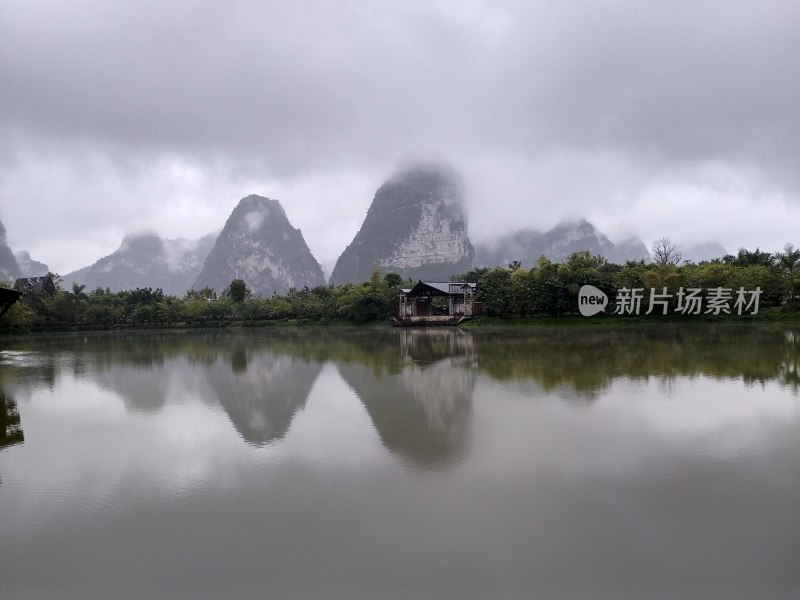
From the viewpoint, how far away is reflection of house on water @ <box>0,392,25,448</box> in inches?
282

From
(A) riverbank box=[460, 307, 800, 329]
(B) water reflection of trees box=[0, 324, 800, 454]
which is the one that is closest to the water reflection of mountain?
(B) water reflection of trees box=[0, 324, 800, 454]

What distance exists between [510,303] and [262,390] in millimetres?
25343

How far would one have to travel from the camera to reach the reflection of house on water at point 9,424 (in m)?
7.17

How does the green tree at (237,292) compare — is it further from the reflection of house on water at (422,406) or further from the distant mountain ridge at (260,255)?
the distant mountain ridge at (260,255)

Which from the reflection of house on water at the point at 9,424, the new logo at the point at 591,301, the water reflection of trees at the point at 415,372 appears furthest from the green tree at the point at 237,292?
the reflection of house on water at the point at 9,424

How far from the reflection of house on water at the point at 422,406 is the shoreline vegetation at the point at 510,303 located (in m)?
19.3

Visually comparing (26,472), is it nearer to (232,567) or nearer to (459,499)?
(232,567)

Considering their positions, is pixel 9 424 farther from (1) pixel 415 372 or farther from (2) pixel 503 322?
(2) pixel 503 322

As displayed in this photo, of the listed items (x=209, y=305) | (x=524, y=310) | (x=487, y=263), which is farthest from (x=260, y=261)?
(x=524, y=310)

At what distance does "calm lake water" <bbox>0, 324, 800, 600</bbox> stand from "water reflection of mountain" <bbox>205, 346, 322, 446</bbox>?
98 mm

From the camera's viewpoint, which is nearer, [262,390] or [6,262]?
[262,390]

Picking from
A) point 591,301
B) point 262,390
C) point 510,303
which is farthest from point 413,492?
point 510,303

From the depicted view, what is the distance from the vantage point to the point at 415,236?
118562mm

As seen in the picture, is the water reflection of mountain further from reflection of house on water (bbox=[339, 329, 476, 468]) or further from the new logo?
the new logo
